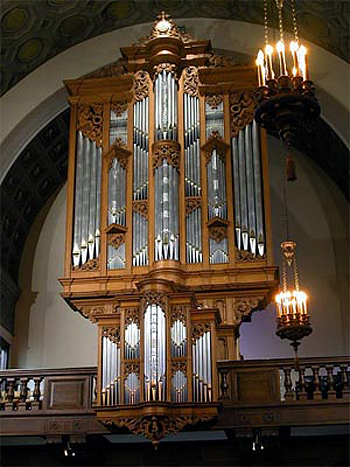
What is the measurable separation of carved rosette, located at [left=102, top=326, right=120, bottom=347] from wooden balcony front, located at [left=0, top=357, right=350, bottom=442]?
26.8 inches

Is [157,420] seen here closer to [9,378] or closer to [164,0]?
[9,378]

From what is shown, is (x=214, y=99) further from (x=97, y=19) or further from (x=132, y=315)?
(x=132, y=315)

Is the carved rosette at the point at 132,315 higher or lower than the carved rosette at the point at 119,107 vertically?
lower

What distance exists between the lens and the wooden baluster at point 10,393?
11742 mm

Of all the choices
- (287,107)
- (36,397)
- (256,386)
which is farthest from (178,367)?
(287,107)

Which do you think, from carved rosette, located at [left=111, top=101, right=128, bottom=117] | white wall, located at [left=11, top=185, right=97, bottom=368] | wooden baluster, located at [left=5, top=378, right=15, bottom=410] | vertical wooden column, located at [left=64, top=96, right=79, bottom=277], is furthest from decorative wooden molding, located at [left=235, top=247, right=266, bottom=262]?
white wall, located at [left=11, top=185, right=97, bottom=368]

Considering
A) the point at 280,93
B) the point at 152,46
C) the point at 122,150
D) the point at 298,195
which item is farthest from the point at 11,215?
the point at 280,93

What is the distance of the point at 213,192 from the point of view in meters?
13.2

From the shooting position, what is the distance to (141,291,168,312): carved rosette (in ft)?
36.7

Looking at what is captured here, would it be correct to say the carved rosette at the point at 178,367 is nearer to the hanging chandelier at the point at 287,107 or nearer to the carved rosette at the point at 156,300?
the carved rosette at the point at 156,300

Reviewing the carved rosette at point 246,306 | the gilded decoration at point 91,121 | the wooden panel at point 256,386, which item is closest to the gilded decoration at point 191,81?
the gilded decoration at point 91,121

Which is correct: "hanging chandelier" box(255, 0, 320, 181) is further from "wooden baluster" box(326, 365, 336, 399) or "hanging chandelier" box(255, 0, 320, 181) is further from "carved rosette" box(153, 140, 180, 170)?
"carved rosette" box(153, 140, 180, 170)

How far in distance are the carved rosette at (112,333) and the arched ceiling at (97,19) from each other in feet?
18.3

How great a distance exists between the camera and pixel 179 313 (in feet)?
36.8
